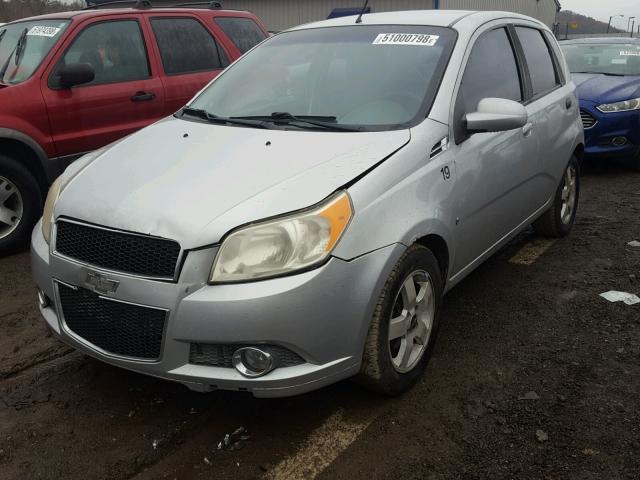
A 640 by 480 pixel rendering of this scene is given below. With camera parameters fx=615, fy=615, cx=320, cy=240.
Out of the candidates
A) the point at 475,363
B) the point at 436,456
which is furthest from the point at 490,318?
the point at 436,456

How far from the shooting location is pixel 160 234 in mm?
2328

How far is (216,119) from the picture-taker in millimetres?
3379

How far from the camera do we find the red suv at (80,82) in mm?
4781

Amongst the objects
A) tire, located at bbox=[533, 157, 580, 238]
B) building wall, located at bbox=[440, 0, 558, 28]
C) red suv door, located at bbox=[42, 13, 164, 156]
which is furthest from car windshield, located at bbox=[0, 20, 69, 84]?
building wall, located at bbox=[440, 0, 558, 28]

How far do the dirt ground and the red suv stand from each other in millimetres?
1452

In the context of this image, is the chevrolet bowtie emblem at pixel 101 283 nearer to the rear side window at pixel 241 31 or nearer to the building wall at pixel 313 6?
the rear side window at pixel 241 31

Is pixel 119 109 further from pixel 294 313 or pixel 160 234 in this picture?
pixel 294 313

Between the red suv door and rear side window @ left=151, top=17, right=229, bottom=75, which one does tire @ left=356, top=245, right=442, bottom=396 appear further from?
rear side window @ left=151, top=17, right=229, bottom=75

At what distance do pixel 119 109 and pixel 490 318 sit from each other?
3526mm

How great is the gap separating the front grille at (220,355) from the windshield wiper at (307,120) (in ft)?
3.87

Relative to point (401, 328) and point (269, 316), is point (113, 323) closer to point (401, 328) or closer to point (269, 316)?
point (269, 316)

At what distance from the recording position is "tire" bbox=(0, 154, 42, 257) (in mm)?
4715

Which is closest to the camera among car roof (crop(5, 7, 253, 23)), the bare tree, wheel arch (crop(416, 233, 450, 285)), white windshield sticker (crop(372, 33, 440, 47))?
wheel arch (crop(416, 233, 450, 285))

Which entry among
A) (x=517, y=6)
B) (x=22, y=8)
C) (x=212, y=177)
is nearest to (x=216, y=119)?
(x=212, y=177)
